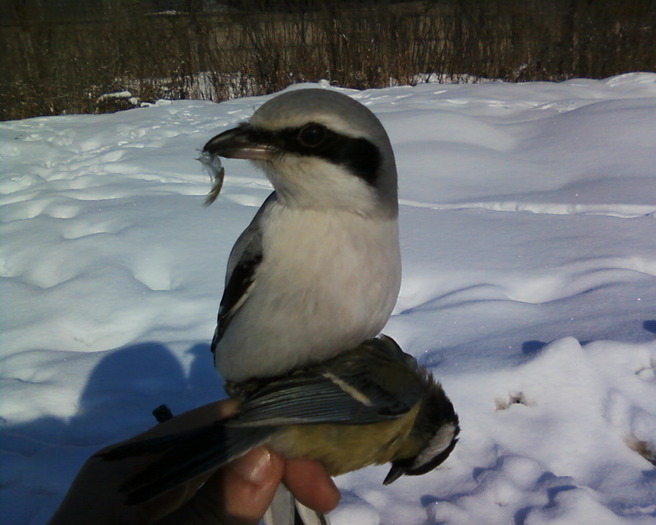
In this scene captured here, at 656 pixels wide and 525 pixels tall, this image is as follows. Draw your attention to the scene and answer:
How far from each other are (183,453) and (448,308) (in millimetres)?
1605

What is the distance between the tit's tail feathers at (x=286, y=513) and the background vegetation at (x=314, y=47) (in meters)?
7.87

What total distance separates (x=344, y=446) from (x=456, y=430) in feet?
0.86

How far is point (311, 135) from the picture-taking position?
96cm

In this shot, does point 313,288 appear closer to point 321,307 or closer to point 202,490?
point 321,307

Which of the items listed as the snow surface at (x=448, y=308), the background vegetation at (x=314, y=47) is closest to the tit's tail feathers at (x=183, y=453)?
the snow surface at (x=448, y=308)

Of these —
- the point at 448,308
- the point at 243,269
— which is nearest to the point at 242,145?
the point at 243,269

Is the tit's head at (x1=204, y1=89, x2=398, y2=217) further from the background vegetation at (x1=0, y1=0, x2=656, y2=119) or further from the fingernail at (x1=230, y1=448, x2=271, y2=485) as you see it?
the background vegetation at (x1=0, y1=0, x2=656, y2=119)

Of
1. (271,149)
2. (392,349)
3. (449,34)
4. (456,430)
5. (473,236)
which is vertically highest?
(449,34)

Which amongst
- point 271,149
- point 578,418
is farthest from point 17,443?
point 578,418

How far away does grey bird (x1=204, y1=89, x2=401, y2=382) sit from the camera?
0.95m

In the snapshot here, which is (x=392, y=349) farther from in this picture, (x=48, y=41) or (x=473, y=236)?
(x=48, y=41)

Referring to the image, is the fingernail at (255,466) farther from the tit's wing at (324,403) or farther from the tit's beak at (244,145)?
Answer: the tit's beak at (244,145)

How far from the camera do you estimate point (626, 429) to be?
158 centimetres

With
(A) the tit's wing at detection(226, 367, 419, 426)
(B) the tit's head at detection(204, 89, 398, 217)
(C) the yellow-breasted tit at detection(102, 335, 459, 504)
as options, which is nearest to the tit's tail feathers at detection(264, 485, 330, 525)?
(C) the yellow-breasted tit at detection(102, 335, 459, 504)
